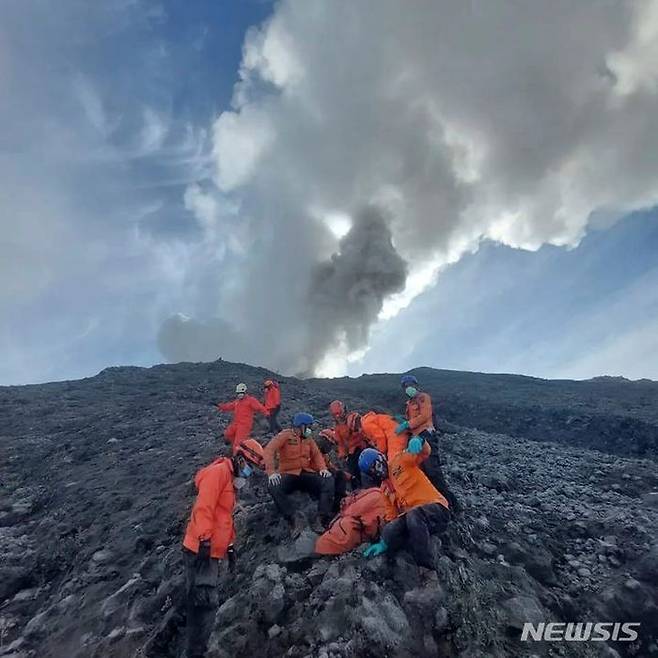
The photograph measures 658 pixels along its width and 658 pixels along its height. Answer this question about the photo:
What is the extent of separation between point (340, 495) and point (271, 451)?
1278mm

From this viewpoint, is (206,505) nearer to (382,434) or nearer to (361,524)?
(361,524)

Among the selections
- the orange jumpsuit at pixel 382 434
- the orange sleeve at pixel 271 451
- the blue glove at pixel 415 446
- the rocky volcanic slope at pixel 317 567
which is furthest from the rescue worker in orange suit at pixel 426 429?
the orange sleeve at pixel 271 451

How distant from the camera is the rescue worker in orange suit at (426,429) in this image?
310 inches

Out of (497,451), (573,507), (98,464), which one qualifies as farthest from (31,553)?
(497,451)

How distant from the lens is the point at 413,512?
19.5 feet

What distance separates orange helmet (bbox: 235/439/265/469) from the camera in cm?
765

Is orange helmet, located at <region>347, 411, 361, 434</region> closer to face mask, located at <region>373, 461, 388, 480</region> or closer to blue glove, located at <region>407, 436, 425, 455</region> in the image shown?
face mask, located at <region>373, 461, 388, 480</region>

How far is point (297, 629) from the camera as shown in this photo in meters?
5.38

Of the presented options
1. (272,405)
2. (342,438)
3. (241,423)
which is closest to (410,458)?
(342,438)

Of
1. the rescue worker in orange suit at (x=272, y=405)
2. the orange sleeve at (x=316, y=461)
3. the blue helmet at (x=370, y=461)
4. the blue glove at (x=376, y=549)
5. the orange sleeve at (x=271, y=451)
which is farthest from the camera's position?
the rescue worker in orange suit at (x=272, y=405)

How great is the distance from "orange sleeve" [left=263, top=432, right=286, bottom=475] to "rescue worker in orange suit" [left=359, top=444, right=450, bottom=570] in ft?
6.27

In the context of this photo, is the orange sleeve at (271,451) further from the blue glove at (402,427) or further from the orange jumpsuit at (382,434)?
the blue glove at (402,427)

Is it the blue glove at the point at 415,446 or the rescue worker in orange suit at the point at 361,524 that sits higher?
the blue glove at the point at 415,446

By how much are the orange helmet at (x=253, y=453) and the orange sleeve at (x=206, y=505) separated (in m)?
1.63
